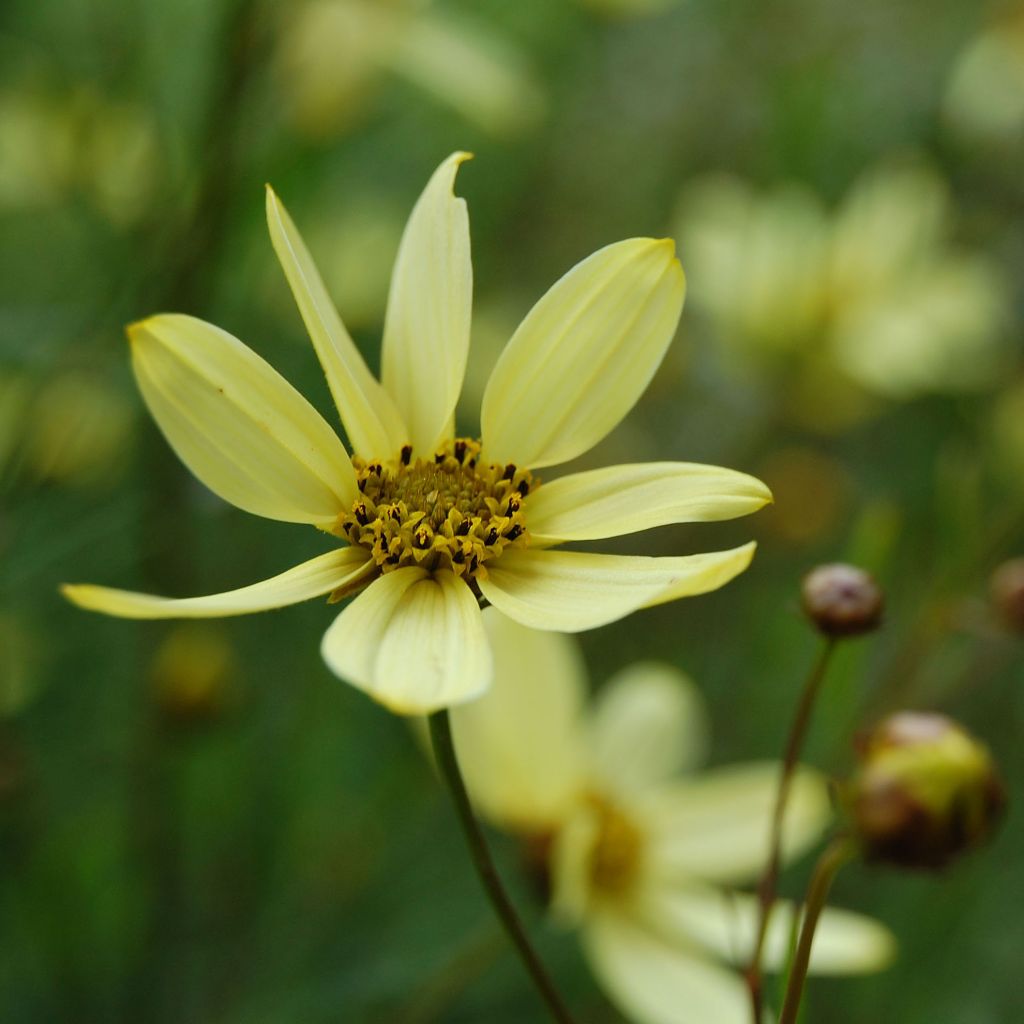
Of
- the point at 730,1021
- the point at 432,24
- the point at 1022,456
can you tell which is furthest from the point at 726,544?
the point at 730,1021

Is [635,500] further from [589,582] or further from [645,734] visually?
[645,734]

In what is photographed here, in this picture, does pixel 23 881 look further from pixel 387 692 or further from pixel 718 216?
pixel 718 216

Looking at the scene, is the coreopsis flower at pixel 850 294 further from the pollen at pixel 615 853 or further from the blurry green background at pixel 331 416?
the pollen at pixel 615 853

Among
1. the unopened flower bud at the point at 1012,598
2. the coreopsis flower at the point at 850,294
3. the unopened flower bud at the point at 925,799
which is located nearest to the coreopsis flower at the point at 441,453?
the unopened flower bud at the point at 925,799

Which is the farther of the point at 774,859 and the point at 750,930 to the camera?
the point at 750,930

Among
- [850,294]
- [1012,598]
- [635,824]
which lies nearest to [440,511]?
[1012,598]

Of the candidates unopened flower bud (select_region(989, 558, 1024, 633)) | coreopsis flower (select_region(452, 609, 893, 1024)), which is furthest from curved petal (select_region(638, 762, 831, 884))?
unopened flower bud (select_region(989, 558, 1024, 633))
